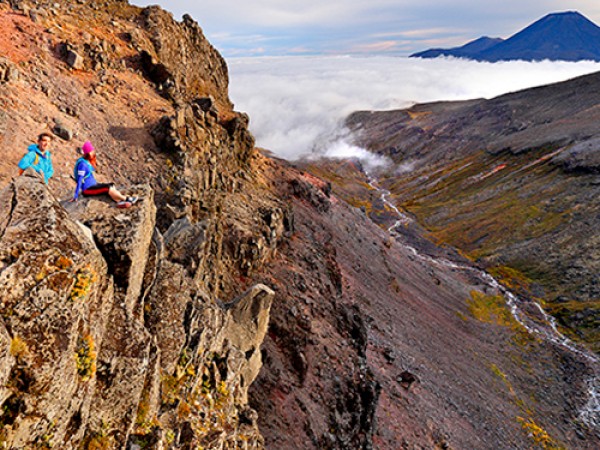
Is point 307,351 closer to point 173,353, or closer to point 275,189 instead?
point 173,353

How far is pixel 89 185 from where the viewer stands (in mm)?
12680

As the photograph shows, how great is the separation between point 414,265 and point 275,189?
45.7 metres

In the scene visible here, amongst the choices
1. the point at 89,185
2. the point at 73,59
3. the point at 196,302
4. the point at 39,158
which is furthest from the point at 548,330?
the point at 39,158

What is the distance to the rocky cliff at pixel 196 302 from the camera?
9.17 metres

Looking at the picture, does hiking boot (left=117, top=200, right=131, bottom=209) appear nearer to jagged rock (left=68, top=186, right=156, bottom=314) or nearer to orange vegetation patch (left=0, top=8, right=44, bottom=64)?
jagged rock (left=68, top=186, right=156, bottom=314)

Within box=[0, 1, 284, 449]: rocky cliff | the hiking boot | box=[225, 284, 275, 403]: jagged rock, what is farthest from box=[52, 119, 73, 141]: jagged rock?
the hiking boot

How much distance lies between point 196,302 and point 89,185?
619cm

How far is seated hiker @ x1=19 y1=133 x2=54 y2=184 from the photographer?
11755 mm

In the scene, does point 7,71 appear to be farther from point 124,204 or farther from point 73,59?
point 124,204

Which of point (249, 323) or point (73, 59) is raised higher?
point (73, 59)

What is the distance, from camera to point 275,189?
6531 centimetres

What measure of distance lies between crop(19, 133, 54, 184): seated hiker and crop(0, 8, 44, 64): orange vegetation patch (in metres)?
26.1

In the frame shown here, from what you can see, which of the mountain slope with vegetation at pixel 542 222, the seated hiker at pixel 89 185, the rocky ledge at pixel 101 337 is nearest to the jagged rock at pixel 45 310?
the rocky ledge at pixel 101 337

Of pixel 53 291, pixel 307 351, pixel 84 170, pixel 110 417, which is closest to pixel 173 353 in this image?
pixel 110 417
